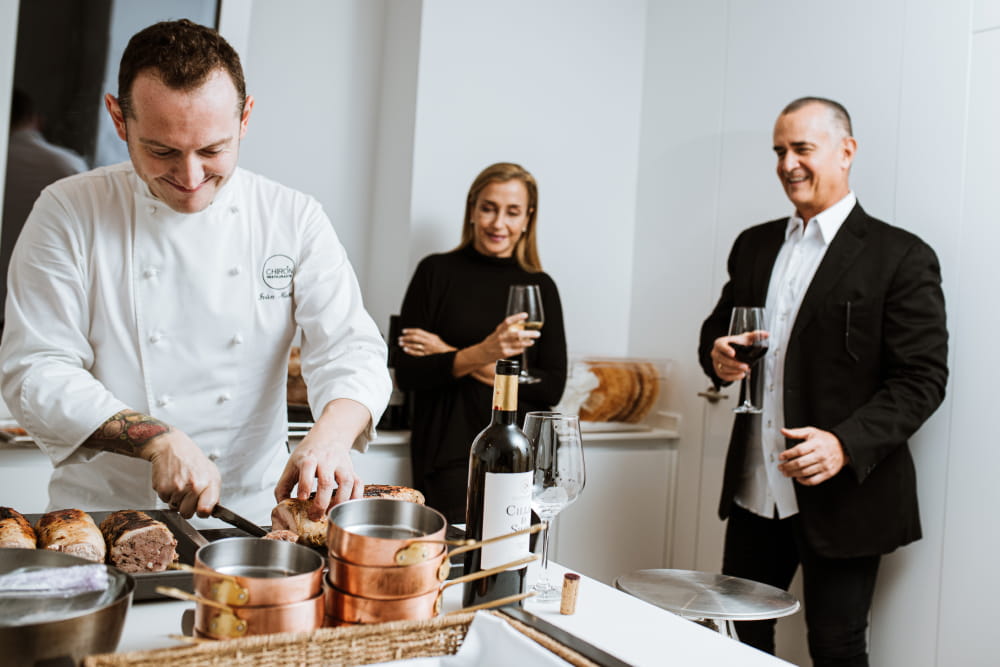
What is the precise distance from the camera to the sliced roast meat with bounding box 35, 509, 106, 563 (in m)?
1.03

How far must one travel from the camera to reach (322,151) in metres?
3.26

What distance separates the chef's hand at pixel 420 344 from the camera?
275 cm

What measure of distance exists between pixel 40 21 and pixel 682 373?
2.57m

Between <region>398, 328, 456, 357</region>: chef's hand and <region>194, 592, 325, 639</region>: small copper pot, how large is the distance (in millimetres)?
1988

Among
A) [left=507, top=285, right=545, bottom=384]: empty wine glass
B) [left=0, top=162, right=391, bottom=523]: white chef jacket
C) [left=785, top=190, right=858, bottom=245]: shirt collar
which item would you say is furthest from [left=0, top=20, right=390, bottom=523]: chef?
[left=785, top=190, right=858, bottom=245]: shirt collar

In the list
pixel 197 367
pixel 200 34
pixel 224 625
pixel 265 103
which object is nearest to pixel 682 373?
pixel 265 103

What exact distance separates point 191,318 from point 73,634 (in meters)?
1.02

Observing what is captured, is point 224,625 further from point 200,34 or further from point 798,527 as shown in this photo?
point 798,527

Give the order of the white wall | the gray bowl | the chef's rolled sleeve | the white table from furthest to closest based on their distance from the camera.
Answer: the white wall → the chef's rolled sleeve → the white table → the gray bowl

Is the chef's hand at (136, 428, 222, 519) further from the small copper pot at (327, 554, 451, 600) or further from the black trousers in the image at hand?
the black trousers

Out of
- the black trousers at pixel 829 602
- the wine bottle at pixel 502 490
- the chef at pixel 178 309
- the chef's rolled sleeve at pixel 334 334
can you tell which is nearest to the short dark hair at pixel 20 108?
the chef at pixel 178 309

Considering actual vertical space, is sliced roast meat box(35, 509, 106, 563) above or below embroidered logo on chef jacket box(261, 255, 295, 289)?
below

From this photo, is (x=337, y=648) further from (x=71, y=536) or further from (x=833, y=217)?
(x=833, y=217)

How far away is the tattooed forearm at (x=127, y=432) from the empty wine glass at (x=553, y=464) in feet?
1.92
